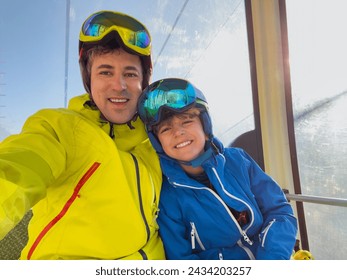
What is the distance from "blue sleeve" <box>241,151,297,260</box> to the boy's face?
9.8 inches

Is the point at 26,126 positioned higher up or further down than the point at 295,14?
further down

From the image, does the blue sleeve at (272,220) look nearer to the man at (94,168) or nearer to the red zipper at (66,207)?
the man at (94,168)

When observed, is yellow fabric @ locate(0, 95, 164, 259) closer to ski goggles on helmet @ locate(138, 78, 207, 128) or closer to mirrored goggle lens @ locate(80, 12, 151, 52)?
ski goggles on helmet @ locate(138, 78, 207, 128)

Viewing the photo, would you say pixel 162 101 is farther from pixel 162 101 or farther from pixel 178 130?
pixel 178 130

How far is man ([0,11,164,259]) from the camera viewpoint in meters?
0.75

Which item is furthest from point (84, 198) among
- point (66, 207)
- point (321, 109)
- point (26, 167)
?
point (321, 109)

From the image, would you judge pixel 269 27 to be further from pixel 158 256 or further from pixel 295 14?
pixel 158 256

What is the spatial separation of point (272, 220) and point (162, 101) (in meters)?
0.57

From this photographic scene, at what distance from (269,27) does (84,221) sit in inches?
70.0

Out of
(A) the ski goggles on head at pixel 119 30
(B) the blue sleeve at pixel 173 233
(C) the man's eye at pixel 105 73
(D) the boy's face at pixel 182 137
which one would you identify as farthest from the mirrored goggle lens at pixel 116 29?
(B) the blue sleeve at pixel 173 233

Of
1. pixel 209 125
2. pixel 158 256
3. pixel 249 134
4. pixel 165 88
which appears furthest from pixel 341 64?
pixel 158 256

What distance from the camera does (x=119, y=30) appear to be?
1.10 meters

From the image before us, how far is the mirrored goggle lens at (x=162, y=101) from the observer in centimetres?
112

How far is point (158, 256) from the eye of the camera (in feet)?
3.26
